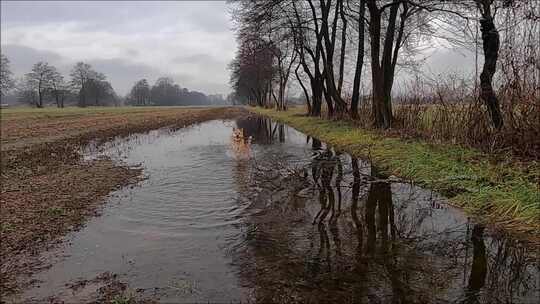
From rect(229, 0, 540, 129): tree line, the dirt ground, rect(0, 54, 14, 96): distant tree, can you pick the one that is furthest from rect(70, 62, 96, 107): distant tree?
the dirt ground

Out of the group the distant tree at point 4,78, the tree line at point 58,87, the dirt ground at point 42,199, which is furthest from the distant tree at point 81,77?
the dirt ground at point 42,199

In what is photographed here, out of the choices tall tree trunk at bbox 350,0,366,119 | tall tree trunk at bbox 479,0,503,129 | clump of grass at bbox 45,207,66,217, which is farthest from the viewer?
tall tree trunk at bbox 350,0,366,119

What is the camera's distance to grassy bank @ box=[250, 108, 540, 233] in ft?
20.4

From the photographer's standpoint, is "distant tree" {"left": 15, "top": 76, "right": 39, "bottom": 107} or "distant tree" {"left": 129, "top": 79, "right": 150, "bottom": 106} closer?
"distant tree" {"left": 15, "top": 76, "right": 39, "bottom": 107}

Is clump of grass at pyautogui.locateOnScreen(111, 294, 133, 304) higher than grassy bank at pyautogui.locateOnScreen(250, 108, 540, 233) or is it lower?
lower

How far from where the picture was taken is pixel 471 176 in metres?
7.89

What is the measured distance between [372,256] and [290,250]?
1.00m

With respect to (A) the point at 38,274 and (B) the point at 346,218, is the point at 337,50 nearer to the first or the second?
(B) the point at 346,218

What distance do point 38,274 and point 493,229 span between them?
5.82 meters

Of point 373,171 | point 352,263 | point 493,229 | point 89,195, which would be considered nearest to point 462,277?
point 352,263

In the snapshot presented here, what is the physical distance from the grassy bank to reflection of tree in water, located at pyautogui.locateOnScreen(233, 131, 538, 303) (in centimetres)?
55

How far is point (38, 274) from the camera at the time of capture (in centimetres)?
487

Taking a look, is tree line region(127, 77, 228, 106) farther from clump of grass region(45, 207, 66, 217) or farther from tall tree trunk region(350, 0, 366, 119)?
clump of grass region(45, 207, 66, 217)

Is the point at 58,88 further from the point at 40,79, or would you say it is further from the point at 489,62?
the point at 489,62
